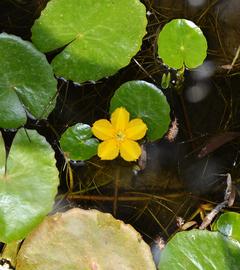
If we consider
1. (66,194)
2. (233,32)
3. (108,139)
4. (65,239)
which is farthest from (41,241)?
(233,32)

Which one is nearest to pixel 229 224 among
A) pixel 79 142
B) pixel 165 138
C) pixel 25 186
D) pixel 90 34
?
pixel 165 138

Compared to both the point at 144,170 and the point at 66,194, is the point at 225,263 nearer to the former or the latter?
the point at 144,170

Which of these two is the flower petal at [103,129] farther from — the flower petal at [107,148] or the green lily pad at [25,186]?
the green lily pad at [25,186]

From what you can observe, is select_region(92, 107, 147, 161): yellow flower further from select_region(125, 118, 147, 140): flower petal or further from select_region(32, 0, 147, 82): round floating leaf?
select_region(32, 0, 147, 82): round floating leaf

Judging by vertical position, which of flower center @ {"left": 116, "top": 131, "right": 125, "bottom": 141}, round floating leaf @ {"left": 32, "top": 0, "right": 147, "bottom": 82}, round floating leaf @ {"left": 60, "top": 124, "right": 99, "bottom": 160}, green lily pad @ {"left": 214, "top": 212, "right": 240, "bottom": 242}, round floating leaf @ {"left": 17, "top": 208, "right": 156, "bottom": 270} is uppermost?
round floating leaf @ {"left": 32, "top": 0, "right": 147, "bottom": 82}

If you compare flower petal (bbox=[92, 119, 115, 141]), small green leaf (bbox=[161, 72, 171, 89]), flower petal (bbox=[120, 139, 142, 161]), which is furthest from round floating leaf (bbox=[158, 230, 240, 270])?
small green leaf (bbox=[161, 72, 171, 89])

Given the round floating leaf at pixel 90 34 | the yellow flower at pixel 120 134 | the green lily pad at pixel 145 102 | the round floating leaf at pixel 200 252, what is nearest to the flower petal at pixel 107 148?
the yellow flower at pixel 120 134
